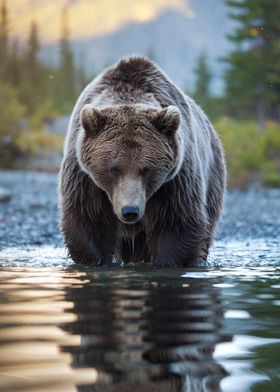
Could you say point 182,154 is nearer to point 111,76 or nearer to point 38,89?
point 111,76

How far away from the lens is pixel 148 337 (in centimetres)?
331

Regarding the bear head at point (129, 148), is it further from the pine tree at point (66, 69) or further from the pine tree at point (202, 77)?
the pine tree at point (66, 69)

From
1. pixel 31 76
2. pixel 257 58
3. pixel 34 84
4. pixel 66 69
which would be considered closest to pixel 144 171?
pixel 257 58

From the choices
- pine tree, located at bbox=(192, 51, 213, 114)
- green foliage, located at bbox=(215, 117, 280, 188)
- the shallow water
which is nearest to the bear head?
the shallow water

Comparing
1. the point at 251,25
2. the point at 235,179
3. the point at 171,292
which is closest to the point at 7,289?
the point at 171,292

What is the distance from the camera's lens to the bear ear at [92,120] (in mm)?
5902

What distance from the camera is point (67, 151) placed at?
655 centimetres

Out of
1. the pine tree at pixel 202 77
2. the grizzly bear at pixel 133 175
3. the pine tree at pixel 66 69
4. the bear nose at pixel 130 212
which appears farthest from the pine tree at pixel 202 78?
the bear nose at pixel 130 212

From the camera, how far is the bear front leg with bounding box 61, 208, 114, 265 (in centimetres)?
632

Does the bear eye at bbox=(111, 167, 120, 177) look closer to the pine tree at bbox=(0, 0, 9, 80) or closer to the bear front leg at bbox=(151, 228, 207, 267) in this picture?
the bear front leg at bbox=(151, 228, 207, 267)

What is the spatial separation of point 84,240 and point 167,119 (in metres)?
1.04

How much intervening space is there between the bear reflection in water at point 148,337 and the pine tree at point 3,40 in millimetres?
68582

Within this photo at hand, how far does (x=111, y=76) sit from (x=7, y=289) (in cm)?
221

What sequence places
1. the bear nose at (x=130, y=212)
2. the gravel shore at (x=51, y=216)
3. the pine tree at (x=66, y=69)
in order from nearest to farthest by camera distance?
the bear nose at (x=130, y=212) < the gravel shore at (x=51, y=216) < the pine tree at (x=66, y=69)
